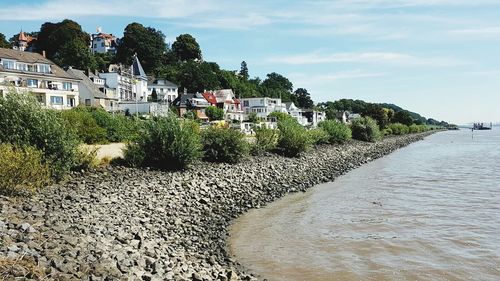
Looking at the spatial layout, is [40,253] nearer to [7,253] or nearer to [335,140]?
[7,253]

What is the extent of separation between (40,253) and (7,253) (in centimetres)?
66

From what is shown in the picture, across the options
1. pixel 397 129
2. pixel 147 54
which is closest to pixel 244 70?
pixel 147 54

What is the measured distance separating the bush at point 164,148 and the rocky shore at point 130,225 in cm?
92

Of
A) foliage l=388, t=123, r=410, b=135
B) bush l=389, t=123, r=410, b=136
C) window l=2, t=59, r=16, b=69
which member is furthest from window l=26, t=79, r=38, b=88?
bush l=389, t=123, r=410, b=136

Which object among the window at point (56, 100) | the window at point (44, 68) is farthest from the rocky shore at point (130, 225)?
the window at point (44, 68)

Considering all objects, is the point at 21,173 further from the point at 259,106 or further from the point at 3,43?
the point at 259,106

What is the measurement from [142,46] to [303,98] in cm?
7555

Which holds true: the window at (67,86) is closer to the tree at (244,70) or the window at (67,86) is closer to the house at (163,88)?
the house at (163,88)

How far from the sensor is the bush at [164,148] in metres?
21.9

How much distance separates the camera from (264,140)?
34281mm

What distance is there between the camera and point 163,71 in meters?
118

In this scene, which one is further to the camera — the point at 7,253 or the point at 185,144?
the point at 185,144

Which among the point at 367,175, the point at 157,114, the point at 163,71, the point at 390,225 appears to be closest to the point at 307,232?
the point at 390,225

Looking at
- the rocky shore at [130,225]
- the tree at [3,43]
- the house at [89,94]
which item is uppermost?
the tree at [3,43]
